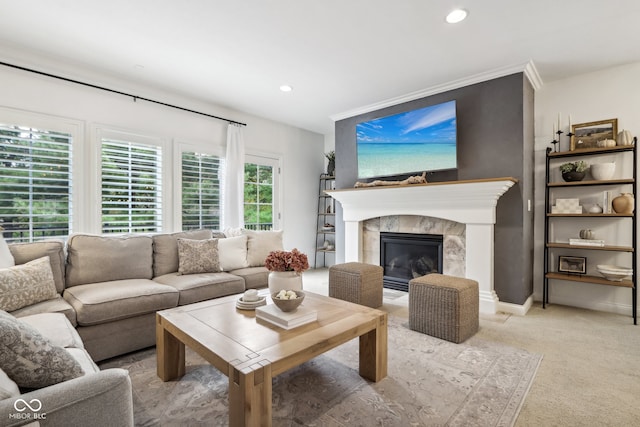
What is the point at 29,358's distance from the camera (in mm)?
1033

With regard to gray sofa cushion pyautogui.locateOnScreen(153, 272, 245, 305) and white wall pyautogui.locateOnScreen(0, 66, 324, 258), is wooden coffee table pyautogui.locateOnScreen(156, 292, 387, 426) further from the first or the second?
white wall pyautogui.locateOnScreen(0, 66, 324, 258)

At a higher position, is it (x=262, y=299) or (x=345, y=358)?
(x=262, y=299)

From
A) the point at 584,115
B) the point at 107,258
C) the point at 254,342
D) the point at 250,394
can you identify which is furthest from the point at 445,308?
the point at 107,258

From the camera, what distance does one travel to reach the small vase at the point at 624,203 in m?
3.07

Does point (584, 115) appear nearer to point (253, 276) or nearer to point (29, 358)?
point (253, 276)

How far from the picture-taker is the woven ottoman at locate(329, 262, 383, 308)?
128 inches

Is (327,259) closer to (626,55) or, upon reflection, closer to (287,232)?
(287,232)

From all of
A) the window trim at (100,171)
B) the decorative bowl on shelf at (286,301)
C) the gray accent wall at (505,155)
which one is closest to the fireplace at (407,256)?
the gray accent wall at (505,155)

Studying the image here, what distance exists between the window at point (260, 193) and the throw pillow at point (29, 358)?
3.75 m

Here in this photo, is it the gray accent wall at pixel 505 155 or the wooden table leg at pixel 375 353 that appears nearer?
the wooden table leg at pixel 375 353

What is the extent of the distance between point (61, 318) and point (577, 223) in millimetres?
4768

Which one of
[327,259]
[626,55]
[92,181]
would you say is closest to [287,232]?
[327,259]

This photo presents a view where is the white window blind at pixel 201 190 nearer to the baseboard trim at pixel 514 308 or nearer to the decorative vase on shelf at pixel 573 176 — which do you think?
the baseboard trim at pixel 514 308

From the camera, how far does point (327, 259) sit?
6047 millimetres
